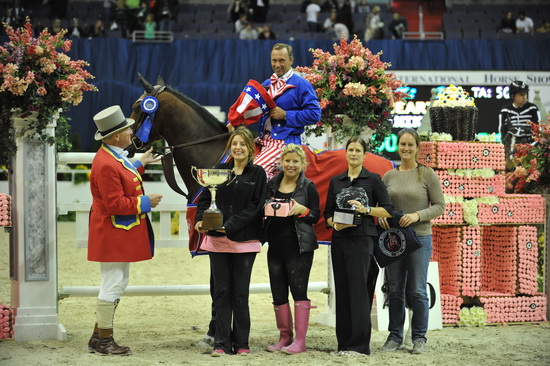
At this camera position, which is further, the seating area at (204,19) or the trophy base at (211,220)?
the seating area at (204,19)

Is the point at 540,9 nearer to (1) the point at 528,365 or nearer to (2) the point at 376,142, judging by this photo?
(2) the point at 376,142

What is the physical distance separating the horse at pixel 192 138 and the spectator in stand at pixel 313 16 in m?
11.8

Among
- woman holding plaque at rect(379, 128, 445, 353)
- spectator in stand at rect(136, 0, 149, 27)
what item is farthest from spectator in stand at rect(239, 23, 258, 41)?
woman holding plaque at rect(379, 128, 445, 353)

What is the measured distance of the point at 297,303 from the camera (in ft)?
15.8

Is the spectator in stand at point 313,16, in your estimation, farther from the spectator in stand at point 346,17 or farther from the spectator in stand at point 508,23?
the spectator in stand at point 508,23

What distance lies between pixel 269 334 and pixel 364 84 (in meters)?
2.01

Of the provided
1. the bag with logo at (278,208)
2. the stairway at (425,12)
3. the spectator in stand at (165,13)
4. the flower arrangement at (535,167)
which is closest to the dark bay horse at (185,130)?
the bag with logo at (278,208)

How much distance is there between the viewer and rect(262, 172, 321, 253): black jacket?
4676 mm

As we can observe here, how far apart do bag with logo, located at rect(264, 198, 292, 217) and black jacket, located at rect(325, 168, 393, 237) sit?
305mm

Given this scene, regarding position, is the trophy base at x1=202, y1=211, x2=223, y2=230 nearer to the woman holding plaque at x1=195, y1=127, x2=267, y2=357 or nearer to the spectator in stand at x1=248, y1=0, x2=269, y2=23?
the woman holding plaque at x1=195, y1=127, x2=267, y2=357

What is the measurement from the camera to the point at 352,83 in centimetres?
569

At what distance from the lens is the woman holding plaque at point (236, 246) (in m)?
4.68

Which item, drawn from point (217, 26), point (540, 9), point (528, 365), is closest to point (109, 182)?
point (528, 365)

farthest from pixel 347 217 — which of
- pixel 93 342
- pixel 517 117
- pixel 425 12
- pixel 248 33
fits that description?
pixel 425 12
